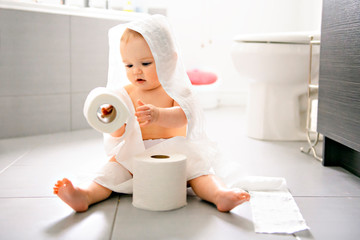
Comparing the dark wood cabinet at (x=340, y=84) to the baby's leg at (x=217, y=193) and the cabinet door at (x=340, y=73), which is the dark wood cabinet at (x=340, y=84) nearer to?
the cabinet door at (x=340, y=73)

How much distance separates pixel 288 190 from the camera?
1.16 meters

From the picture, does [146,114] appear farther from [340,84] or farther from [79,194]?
[340,84]

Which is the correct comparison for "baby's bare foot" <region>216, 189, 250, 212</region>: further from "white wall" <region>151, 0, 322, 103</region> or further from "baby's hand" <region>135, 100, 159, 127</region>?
"white wall" <region>151, 0, 322, 103</region>

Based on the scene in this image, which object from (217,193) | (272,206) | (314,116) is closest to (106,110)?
(217,193)

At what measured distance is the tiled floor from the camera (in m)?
0.87

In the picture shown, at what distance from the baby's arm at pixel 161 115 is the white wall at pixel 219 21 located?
2.00 meters

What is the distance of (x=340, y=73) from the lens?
123 cm

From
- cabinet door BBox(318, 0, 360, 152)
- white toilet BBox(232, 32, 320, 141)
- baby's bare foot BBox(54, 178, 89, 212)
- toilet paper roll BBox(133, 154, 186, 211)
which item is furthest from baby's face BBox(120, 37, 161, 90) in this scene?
white toilet BBox(232, 32, 320, 141)

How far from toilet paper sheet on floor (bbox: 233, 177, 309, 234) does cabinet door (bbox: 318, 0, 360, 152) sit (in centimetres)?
24

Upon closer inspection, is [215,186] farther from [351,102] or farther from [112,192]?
[351,102]

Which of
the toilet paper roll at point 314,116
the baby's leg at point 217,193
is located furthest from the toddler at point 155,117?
the toilet paper roll at point 314,116

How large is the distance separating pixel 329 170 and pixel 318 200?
316 mm

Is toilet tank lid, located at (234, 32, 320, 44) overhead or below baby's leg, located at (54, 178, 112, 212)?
overhead

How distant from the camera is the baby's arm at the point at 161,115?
957 mm
